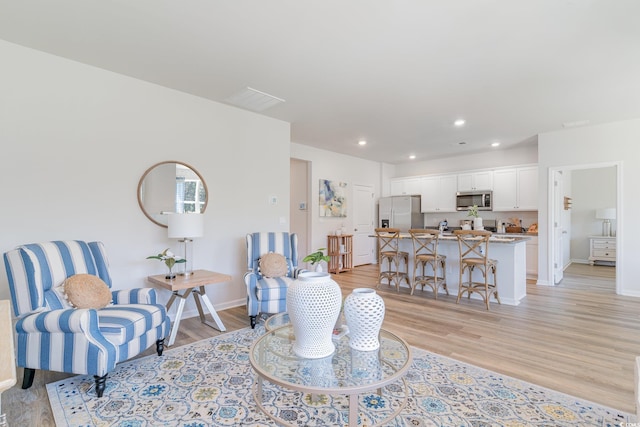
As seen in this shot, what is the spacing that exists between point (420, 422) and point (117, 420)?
5.71 ft

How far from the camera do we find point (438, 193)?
24.3 feet

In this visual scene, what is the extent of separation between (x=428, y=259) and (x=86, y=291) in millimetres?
3982

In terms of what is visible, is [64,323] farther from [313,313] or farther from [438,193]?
A: [438,193]

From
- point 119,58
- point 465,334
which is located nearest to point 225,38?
point 119,58

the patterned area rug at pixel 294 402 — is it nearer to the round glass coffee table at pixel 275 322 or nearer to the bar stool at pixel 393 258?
the round glass coffee table at pixel 275 322

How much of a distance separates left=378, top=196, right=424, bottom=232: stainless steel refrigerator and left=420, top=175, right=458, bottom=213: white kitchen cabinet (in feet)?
0.72

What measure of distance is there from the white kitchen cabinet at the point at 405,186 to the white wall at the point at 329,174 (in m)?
0.66

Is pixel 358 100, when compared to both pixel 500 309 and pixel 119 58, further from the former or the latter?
pixel 500 309

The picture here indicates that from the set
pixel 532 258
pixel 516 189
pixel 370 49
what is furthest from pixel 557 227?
pixel 370 49

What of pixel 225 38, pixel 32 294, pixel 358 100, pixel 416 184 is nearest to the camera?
pixel 32 294

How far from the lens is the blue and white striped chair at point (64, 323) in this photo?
2.03m

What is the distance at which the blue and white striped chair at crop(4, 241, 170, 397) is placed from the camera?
79.8 inches

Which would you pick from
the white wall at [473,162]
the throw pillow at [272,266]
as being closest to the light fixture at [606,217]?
the white wall at [473,162]

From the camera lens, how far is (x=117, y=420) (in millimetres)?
1841
